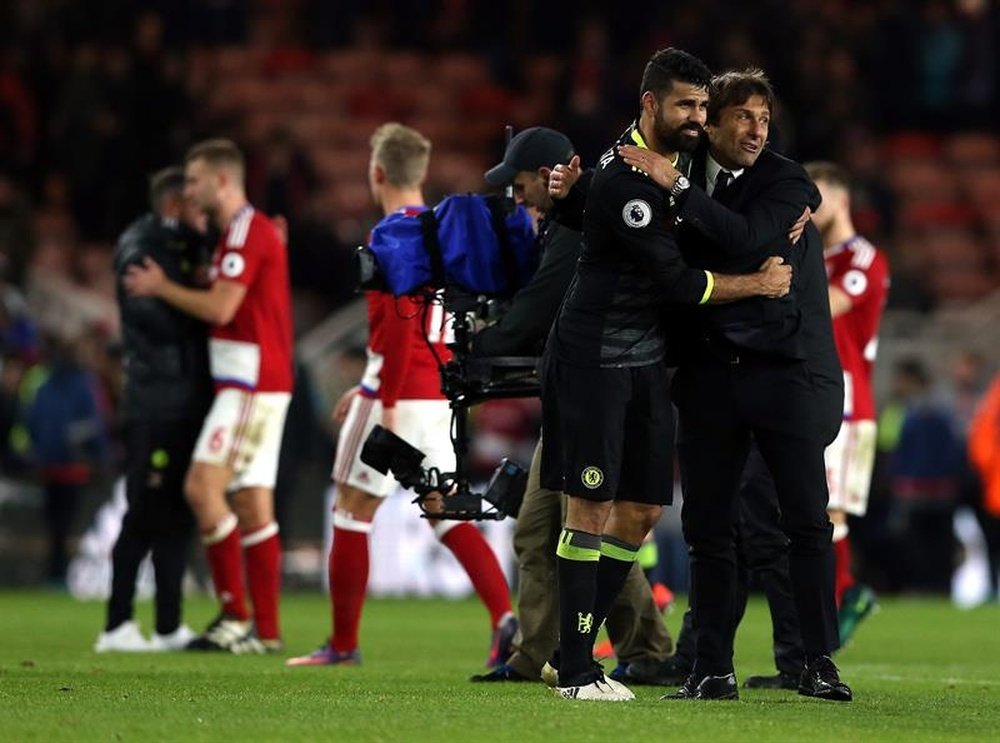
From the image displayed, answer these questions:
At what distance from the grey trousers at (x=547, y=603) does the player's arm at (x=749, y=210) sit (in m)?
1.67

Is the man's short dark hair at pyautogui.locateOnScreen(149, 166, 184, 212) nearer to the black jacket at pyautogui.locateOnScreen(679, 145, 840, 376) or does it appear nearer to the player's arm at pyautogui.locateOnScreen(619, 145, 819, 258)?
the black jacket at pyautogui.locateOnScreen(679, 145, 840, 376)

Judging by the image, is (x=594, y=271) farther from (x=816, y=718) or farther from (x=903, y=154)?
(x=903, y=154)

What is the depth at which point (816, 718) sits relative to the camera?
7652 millimetres

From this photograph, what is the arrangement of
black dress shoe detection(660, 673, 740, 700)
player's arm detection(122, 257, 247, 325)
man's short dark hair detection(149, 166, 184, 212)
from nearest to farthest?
black dress shoe detection(660, 673, 740, 700) → player's arm detection(122, 257, 247, 325) → man's short dark hair detection(149, 166, 184, 212)

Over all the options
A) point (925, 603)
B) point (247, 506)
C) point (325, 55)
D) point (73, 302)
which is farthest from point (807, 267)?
point (325, 55)

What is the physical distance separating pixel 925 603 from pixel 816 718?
10933 mm

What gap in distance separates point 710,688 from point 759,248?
1.63m

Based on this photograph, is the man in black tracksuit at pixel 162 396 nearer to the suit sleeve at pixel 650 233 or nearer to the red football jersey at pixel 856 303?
the red football jersey at pixel 856 303

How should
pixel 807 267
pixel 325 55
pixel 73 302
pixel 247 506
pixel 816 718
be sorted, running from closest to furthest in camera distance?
pixel 816 718 < pixel 807 267 < pixel 247 506 < pixel 73 302 < pixel 325 55

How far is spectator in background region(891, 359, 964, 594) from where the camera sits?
763 inches

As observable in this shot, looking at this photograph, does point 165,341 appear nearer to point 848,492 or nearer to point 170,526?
point 170,526

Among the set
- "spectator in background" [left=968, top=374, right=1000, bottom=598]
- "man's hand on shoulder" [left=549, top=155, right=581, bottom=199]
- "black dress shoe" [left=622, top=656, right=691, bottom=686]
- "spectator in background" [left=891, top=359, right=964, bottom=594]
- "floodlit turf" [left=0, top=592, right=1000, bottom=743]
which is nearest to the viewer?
"floodlit turf" [left=0, top=592, right=1000, bottom=743]

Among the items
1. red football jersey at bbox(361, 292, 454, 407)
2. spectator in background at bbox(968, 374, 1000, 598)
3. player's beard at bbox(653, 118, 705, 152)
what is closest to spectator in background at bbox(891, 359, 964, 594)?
spectator in background at bbox(968, 374, 1000, 598)

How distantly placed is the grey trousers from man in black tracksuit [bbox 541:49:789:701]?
1.17 metres
